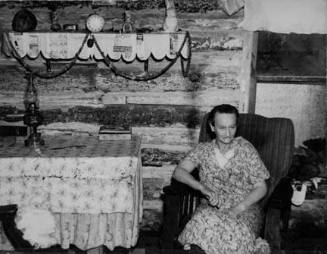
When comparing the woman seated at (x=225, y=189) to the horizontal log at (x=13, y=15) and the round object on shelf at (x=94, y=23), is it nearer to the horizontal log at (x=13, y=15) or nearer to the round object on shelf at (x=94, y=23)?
the round object on shelf at (x=94, y=23)

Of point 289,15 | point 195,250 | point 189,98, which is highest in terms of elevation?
point 289,15

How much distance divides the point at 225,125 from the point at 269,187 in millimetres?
648

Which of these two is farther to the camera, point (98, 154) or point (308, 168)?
point (308, 168)

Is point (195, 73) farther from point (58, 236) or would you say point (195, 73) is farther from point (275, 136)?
point (58, 236)

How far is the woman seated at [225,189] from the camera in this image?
2580mm

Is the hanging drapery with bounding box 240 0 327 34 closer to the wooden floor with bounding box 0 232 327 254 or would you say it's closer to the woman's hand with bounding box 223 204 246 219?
the woman's hand with bounding box 223 204 246 219

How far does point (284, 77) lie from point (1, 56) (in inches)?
104

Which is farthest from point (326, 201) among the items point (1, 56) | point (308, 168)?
point (1, 56)

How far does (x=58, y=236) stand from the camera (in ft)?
10.0

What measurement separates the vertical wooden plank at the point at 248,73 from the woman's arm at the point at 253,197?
1.14m

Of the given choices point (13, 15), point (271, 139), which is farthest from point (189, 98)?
point (13, 15)

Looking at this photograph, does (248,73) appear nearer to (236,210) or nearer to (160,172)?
(160,172)

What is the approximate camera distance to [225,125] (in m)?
2.84

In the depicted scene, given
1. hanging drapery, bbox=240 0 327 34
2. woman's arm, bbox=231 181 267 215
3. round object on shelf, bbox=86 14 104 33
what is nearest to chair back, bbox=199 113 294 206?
woman's arm, bbox=231 181 267 215
